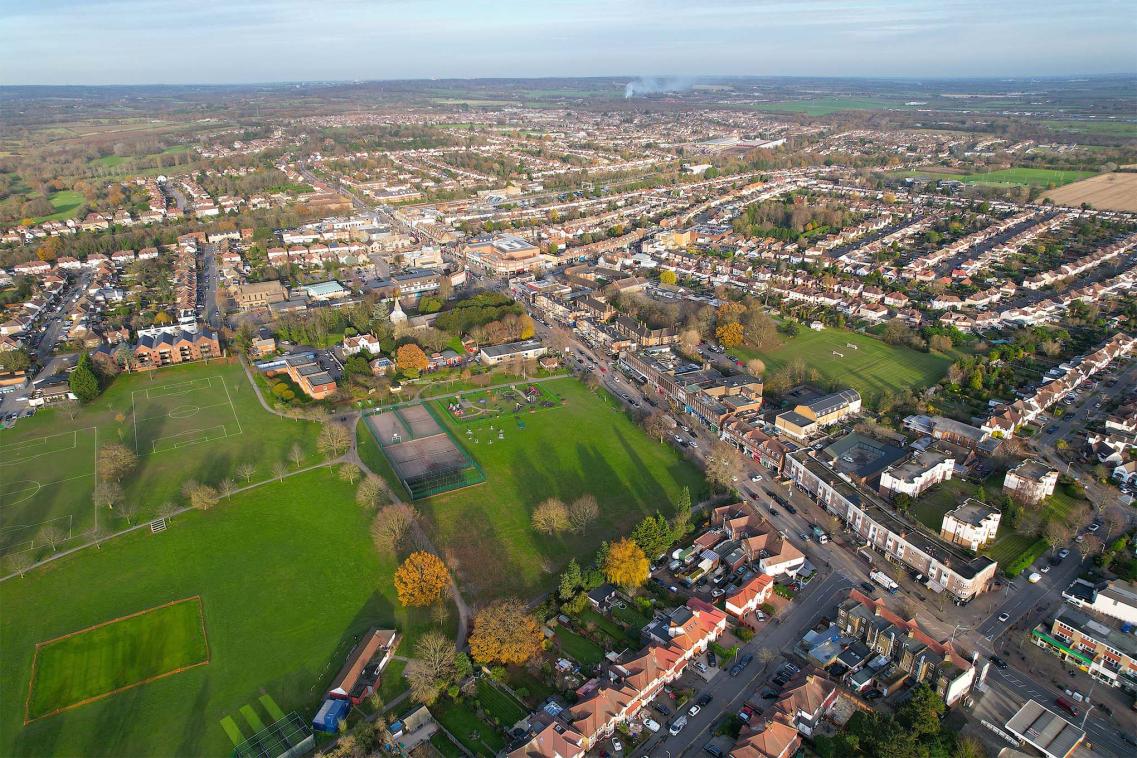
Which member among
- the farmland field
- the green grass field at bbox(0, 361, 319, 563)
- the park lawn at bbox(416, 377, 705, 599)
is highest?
the farmland field

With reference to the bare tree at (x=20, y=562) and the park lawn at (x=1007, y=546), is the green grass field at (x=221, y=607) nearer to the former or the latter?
the bare tree at (x=20, y=562)

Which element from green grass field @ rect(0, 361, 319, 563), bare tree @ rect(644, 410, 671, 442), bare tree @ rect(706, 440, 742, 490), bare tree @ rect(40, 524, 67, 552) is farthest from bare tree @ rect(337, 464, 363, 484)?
bare tree @ rect(706, 440, 742, 490)

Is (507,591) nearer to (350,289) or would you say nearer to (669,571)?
(669,571)

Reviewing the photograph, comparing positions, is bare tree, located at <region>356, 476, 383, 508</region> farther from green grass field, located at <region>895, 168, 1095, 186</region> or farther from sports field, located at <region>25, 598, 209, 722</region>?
green grass field, located at <region>895, 168, 1095, 186</region>

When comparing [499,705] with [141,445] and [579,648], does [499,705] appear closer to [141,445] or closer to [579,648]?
[579,648]

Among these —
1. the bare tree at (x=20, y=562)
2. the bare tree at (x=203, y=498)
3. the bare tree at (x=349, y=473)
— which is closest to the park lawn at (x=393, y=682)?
the bare tree at (x=349, y=473)

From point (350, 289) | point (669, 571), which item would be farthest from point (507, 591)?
point (350, 289)
